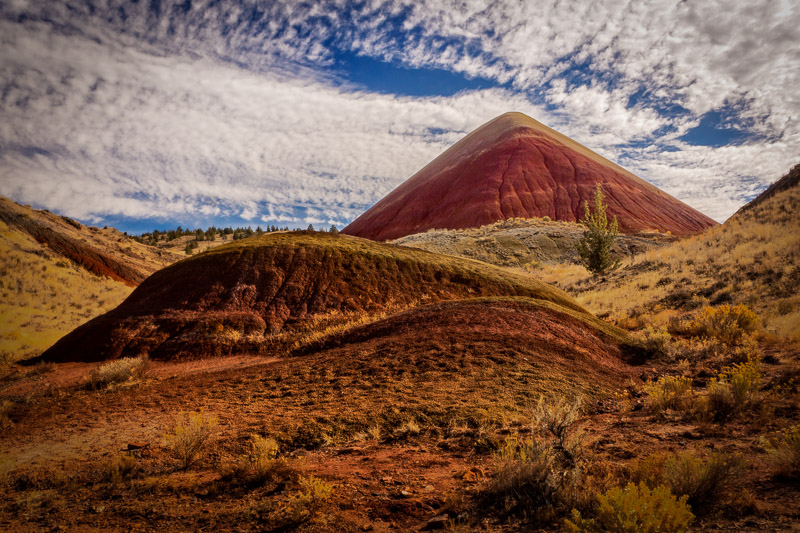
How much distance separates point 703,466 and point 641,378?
7341mm

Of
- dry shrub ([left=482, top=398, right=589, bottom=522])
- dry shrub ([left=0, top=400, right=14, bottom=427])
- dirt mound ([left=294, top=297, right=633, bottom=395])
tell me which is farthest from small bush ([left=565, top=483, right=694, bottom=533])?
dry shrub ([left=0, top=400, right=14, bottom=427])

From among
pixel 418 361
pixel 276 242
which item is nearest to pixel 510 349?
pixel 418 361

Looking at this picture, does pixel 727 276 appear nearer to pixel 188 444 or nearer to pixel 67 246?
pixel 188 444

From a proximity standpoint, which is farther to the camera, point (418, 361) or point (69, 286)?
point (69, 286)

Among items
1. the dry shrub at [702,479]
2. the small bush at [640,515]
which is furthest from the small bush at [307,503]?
the dry shrub at [702,479]

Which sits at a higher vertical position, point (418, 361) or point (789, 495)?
point (789, 495)

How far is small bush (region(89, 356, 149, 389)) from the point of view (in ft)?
36.4

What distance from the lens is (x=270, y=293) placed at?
17.5m

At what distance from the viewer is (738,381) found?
710 centimetres

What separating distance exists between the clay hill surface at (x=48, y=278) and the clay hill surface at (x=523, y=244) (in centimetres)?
2873

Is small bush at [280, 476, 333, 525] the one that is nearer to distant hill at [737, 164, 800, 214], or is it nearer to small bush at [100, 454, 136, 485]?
small bush at [100, 454, 136, 485]

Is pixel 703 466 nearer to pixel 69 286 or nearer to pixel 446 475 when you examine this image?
pixel 446 475

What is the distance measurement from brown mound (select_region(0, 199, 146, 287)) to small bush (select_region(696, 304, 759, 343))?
4329cm

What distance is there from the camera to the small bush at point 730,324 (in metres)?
12.4
